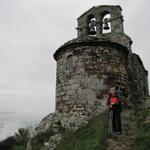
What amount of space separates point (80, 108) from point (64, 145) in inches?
118

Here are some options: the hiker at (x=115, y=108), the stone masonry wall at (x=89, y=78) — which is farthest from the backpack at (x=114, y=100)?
the stone masonry wall at (x=89, y=78)

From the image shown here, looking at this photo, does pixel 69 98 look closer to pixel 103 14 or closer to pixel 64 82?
pixel 64 82

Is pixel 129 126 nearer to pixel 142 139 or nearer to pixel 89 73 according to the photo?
pixel 142 139

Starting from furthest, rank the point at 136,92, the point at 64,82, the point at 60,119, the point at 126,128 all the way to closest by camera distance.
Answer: the point at 136,92
the point at 64,82
the point at 60,119
the point at 126,128

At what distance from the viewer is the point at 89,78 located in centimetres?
1374

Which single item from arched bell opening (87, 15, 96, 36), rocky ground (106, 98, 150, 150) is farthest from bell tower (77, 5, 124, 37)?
rocky ground (106, 98, 150, 150)

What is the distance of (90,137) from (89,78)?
13.7 ft

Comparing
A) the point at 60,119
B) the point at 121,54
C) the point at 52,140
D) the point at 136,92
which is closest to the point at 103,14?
the point at 121,54

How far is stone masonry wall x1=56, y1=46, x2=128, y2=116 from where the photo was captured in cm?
1350

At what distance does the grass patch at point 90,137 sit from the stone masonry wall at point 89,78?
1.28 meters

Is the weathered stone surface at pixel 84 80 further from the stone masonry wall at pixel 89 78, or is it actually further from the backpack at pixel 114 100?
the backpack at pixel 114 100

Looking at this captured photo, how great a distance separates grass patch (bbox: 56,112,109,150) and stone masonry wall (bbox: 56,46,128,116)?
4.19 ft

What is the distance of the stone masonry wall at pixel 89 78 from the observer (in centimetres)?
1350

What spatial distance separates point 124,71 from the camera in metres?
14.8
